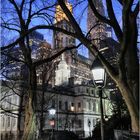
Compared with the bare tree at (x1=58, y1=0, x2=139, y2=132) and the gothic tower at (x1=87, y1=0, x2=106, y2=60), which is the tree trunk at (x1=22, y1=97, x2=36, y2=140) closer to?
the gothic tower at (x1=87, y1=0, x2=106, y2=60)

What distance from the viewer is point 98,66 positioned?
9625 millimetres

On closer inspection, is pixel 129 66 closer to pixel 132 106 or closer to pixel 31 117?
pixel 132 106

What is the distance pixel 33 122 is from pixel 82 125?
6818cm

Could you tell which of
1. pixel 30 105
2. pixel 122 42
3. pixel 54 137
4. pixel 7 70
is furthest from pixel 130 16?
pixel 7 70

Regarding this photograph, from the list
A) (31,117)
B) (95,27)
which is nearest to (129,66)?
(95,27)

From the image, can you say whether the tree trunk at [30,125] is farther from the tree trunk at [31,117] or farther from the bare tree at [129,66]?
the bare tree at [129,66]

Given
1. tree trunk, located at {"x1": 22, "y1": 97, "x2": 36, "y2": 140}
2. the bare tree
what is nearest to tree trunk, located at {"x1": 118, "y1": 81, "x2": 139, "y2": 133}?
the bare tree

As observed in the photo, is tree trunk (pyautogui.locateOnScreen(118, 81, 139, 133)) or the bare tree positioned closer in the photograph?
tree trunk (pyautogui.locateOnScreen(118, 81, 139, 133))

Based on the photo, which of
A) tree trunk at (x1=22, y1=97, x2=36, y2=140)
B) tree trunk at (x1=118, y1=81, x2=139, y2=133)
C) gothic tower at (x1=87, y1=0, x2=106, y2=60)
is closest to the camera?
tree trunk at (x1=118, y1=81, x2=139, y2=133)

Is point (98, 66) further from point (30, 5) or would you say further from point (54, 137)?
point (54, 137)

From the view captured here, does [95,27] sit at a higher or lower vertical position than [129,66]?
higher

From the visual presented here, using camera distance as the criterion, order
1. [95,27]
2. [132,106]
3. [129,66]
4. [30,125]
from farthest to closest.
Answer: [30,125] → [95,27] → [129,66] → [132,106]

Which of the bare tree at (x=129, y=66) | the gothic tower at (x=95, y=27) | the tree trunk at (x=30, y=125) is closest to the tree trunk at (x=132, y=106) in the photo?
the bare tree at (x=129, y=66)

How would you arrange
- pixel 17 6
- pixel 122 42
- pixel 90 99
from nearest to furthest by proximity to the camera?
pixel 122 42, pixel 17 6, pixel 90 99
